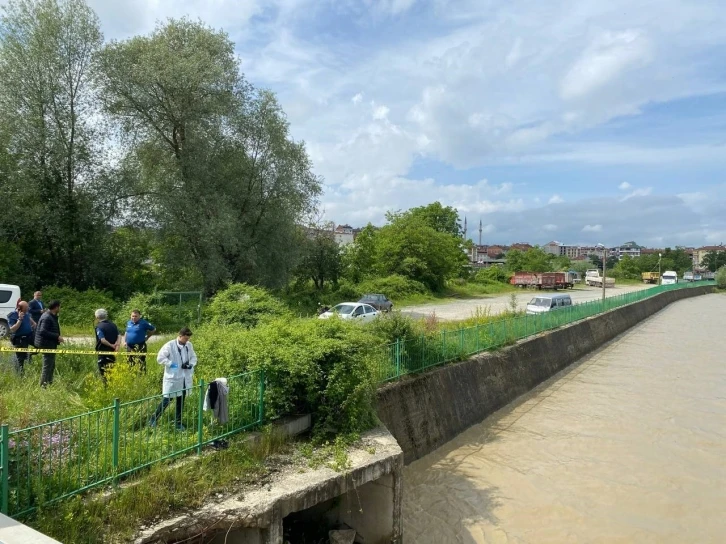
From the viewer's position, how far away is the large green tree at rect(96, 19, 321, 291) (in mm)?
21922

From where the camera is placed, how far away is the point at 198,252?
75.5ft

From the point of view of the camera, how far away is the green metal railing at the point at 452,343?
11180mm

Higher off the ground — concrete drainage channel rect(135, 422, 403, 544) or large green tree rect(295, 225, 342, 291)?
large green tree rect(295, 225, 342, 291)

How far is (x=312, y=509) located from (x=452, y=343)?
6.99 m

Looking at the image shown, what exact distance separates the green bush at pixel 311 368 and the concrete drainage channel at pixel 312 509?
0.32m

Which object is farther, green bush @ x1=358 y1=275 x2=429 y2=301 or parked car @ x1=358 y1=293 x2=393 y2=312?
green bush @ x1=358 y1=275 x2=429 y2=301

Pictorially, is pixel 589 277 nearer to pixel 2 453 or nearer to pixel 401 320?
pixel 401 320

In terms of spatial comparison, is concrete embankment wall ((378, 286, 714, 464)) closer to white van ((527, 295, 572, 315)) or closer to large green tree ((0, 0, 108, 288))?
white van ((527, 295, 572, 315))

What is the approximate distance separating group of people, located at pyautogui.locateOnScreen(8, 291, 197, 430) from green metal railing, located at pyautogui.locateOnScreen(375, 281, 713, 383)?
11.6ft

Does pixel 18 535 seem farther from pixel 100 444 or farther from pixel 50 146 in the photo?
pixel 50 146

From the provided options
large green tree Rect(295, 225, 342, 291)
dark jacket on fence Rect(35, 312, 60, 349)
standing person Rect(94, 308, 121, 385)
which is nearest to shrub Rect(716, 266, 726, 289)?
large green tree Rect(295, 225, 342, 291)

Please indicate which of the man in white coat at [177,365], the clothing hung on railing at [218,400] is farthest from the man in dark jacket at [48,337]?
the clothing hung on railing at [218,400]

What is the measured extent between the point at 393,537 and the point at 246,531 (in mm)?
2464

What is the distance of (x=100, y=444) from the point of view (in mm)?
5688
